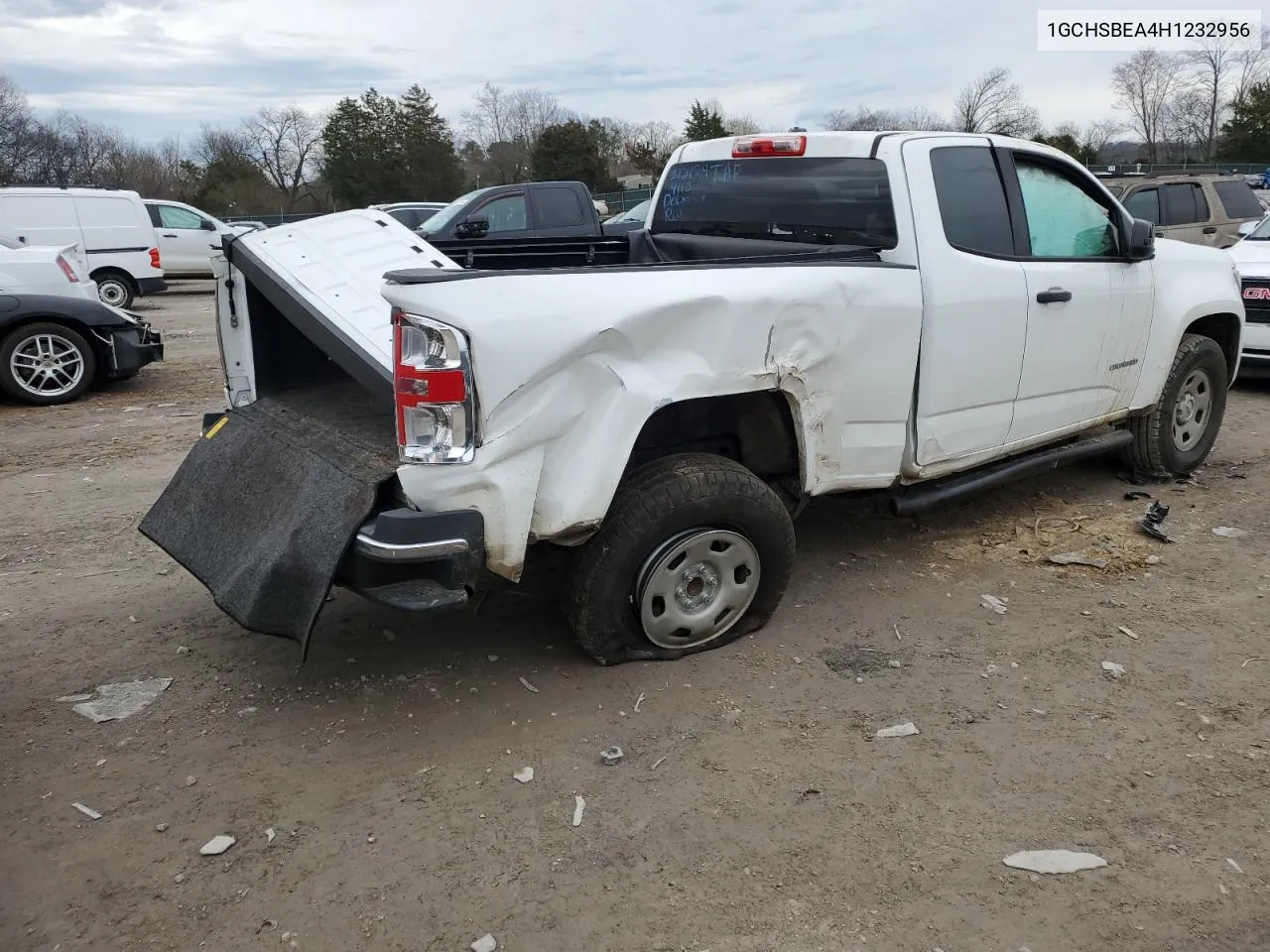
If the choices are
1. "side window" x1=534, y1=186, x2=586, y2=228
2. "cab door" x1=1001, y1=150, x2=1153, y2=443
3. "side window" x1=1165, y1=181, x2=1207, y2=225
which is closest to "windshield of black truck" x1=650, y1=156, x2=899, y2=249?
"cab door" x1=1001, y1=150, x2=1153, y2=443

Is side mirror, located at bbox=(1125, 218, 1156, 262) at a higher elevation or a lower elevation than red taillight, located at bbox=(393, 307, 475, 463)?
higher

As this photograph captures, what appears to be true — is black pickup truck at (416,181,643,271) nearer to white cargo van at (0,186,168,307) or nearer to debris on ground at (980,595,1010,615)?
white cargo van at (0,186,168,307)

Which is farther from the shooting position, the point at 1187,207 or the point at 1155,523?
the point at 1187,207

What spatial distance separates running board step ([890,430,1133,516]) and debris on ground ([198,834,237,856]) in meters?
2.95

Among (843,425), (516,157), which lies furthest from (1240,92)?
(843,425)

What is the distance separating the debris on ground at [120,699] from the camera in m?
3.52

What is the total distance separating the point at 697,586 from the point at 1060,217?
2.75 m

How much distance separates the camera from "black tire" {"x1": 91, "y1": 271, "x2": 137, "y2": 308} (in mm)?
15656

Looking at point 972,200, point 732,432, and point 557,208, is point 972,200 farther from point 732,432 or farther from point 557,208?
point 557,208

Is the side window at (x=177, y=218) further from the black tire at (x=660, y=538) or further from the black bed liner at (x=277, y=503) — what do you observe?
the black tire at (x=660, y=538)

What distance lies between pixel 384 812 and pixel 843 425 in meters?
2.22

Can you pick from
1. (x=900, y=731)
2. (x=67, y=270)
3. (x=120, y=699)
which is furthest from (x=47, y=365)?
(x=900, y=731)

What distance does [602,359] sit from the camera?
3.19 m

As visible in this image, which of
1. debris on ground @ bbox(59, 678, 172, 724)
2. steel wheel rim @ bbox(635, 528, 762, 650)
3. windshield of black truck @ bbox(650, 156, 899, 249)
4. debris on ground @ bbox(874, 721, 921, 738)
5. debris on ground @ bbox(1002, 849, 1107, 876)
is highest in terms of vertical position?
windshield of black truck @ bbox(650, 156, 899, 249)
